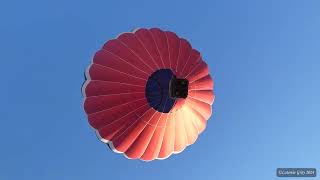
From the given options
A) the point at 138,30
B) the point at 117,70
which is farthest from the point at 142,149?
the point at 138,30

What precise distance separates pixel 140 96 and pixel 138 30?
9.06 feet

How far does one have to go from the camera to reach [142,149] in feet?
58.3

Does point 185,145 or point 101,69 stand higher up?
point 101,69

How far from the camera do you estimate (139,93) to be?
16938 mm

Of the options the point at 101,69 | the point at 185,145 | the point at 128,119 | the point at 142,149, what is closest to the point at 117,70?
the point at 101,69

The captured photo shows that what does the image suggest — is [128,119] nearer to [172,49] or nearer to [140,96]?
[140,96]

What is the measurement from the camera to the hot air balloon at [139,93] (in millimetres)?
16969

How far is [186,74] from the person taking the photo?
17.9 metres

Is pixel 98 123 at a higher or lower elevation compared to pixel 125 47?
lower

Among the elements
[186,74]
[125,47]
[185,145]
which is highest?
[125,47]

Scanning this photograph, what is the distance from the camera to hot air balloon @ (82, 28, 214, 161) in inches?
668

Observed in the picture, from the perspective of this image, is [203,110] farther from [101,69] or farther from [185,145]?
[101,69]

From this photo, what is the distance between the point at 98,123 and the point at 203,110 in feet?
14.5

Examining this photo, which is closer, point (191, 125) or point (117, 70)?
point (117, 70)
